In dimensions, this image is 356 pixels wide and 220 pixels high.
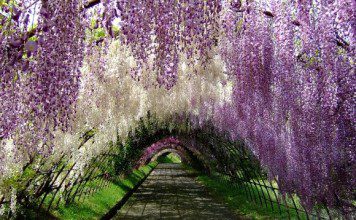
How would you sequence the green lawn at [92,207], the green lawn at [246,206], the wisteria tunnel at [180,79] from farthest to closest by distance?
the green lawn at [246,206], the green lawn at [92,207], the wisteria tunnel at [180,79]

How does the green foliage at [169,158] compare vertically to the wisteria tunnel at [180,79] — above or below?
above

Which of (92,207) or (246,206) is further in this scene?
(246,206)

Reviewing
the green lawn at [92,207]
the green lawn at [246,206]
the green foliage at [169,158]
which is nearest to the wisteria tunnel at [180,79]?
the green lawn at [92,207]

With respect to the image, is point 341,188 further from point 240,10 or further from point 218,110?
point 218,110

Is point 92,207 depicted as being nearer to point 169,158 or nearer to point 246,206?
point 246,206

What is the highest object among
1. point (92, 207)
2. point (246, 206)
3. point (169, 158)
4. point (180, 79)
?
point (169, 158)

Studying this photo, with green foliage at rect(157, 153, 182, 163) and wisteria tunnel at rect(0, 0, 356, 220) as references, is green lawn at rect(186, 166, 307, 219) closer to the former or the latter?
wisteria tunnel at rect(0, 0, 356, 220)

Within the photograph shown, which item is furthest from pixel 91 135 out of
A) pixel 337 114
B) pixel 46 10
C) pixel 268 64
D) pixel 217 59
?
pixel 46 10

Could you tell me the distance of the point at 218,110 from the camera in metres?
12.9

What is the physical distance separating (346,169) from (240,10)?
8.97 feet

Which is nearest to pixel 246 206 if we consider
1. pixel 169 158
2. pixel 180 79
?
pixel 180 79

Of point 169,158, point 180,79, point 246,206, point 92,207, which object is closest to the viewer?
point 180,79

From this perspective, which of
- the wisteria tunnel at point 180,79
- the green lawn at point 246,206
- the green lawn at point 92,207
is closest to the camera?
the wisteria tunnel at point 180,79

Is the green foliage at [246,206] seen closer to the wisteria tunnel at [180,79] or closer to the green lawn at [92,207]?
the wisteria tunnel at [180,79]
